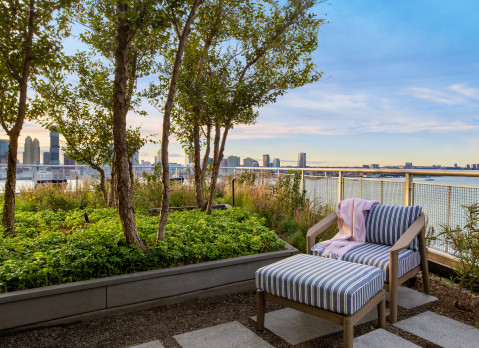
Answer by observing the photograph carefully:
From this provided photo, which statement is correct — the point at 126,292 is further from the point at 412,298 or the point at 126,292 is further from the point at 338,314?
the point at 412,298

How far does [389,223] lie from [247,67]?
355 centimetres

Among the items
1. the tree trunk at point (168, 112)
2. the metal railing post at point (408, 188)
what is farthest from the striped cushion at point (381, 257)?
the tree trunk at point (168, 112)

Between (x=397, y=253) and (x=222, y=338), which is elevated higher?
(x=397, y=253)

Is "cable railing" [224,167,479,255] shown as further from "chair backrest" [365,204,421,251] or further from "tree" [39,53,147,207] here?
"tree" [39,53,147,207]

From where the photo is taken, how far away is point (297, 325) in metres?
2.48

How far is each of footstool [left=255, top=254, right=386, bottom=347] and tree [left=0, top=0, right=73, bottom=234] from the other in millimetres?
3269

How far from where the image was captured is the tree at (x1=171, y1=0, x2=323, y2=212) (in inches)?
188

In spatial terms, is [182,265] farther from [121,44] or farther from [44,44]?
[44,44]

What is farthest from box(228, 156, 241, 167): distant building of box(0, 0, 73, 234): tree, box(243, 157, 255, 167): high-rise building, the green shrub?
the green shrub

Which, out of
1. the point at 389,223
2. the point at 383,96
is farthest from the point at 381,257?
the point at 383,96

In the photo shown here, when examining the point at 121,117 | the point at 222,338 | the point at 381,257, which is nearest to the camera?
the point at 222,338

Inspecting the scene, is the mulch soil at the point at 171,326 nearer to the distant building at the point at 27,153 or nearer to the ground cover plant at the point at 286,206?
the ground cover plant at the point at 286,206

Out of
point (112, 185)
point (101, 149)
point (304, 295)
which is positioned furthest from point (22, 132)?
point (304, 295)

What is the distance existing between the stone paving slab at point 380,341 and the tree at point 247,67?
10.7 feet
